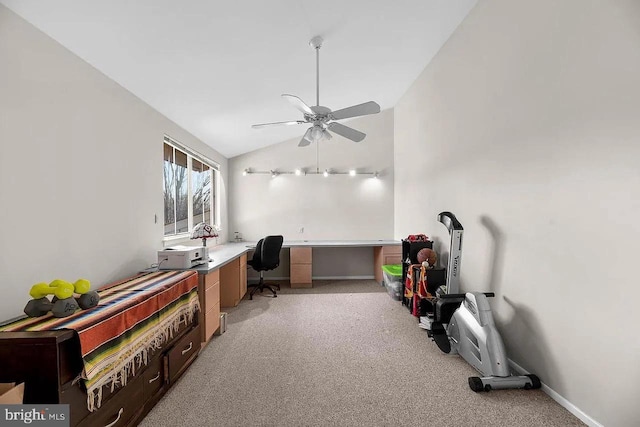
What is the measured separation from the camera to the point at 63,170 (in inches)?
72.1

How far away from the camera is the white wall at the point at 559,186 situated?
152cm

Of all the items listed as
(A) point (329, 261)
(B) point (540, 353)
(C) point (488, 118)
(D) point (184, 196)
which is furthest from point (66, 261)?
(A) point (329, 261)

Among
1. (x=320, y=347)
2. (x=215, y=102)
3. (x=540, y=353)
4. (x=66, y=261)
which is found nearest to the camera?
(x=66, y=261)

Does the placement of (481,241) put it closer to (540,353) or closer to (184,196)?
(540,353)

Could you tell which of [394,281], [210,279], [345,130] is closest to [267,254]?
[210,279]

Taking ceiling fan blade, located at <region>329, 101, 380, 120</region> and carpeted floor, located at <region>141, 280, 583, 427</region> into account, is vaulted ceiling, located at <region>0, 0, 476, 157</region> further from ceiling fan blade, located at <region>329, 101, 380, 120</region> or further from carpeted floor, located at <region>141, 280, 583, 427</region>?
carpeted floor, located at <region>141, 280, 583, 427</region>

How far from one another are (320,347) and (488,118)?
283 cm

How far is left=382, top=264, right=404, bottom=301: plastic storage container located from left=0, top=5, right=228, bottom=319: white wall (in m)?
3.34

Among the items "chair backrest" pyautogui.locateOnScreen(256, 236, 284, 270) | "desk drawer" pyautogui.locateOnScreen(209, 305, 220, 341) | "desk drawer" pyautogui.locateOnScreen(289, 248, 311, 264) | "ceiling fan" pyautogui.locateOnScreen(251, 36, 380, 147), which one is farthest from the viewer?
"desk drawer" pyautogui.locateOnScreen(289, 248, 311, 264)

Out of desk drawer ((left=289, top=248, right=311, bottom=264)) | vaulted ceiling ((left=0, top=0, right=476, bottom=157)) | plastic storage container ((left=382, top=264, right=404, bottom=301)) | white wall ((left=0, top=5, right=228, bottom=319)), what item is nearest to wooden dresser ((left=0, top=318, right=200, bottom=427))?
white wall ((left=0, top=5, right=228, bottom=319))

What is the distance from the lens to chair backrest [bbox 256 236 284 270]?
14.0 feet

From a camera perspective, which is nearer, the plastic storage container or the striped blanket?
the striped blanket

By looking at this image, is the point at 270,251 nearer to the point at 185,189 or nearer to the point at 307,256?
the point at 307,256

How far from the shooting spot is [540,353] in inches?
80.7
